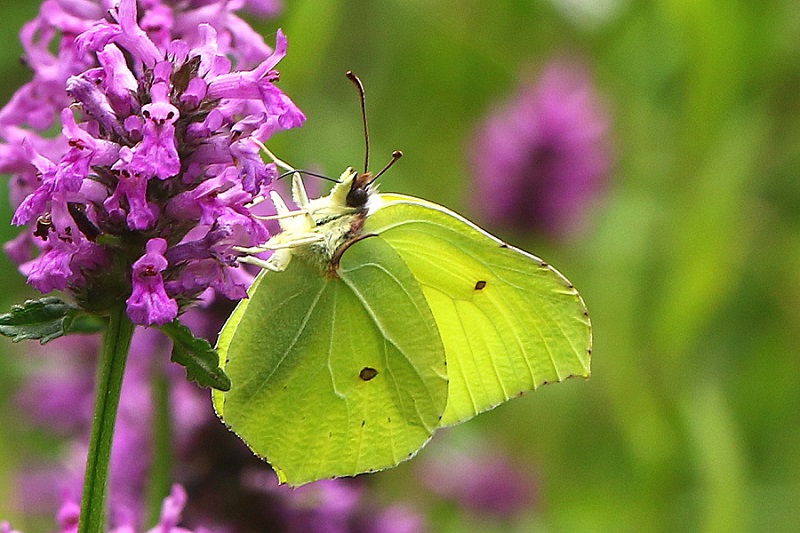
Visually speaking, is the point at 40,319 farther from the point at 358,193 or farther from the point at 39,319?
the point at 358,193

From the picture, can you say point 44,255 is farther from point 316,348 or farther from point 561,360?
point 561,360

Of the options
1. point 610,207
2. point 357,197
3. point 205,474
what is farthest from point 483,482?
point 357,197

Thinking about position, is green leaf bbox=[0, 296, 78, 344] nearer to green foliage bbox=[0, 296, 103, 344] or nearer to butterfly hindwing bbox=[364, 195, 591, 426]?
green foliage bbox=[0, 296, 103, 344]

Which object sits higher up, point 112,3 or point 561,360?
point 112,3

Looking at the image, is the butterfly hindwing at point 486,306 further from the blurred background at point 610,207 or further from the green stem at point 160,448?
the blurred background at point 610,207

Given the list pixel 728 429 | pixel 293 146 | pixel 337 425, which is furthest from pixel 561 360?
pixel 293 146

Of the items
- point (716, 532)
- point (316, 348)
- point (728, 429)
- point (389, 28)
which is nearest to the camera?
point (316, 348)

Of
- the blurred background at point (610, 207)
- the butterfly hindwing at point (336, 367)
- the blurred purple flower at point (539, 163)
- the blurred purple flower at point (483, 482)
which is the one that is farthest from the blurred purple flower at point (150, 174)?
the blurred purple flower at point (539, 163)
